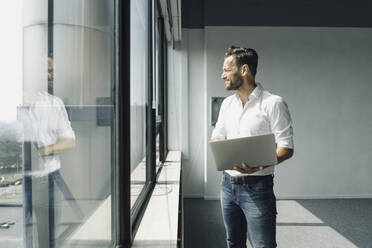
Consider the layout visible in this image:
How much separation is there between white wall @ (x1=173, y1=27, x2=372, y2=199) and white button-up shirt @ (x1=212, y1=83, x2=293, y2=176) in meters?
2.66

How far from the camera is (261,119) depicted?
152 cm

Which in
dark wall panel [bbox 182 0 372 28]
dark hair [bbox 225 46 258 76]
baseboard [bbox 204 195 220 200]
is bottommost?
baseboard [bbox 204 195 220 200]

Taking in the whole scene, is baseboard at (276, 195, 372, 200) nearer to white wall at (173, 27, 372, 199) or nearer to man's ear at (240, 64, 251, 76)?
white wall at (173, 27, 372, 199)

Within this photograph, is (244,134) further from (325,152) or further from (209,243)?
(325,152)

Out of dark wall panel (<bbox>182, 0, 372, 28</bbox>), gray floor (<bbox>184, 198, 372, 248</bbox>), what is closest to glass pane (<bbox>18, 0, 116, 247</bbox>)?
gray floor (<bbox>184, 198, 372, 248</bbox>)

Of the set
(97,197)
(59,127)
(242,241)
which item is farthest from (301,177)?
(59,127)

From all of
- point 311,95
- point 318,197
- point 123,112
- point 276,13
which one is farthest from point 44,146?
point 318,197

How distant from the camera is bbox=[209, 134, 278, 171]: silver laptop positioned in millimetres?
1367

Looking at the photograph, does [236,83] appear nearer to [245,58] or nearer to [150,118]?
[245,58]

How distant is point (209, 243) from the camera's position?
2.78 m

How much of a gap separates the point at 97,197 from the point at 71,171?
259mm

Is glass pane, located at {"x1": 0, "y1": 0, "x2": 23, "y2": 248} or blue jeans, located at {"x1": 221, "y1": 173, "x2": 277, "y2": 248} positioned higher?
glass pane, located at {"x1": 0, "y1": 0, "x2": 23, "y2": 248}

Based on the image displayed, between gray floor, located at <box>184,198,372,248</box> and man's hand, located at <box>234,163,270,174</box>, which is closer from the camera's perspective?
man's hand, located at <box>234,163,270,174</box>

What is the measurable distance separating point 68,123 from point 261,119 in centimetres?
104
